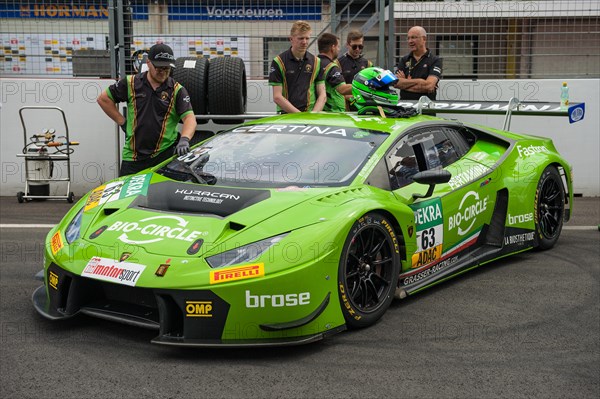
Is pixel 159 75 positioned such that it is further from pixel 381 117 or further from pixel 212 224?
pixel 212 224

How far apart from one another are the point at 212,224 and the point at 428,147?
197cm

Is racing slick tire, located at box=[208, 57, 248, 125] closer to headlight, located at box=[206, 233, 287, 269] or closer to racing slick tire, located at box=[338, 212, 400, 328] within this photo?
racing slick tire, located at box=[338, 212, 400, 328]

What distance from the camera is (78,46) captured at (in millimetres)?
10273

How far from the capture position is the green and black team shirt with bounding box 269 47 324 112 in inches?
329

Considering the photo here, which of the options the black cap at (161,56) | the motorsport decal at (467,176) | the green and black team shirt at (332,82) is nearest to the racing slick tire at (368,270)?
the motorsport decal at (467,176)

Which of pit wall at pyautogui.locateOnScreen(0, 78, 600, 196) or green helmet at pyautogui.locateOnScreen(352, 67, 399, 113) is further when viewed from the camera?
pit wall at pyautogui.locateOnScreen(0, 78, 600, 196)

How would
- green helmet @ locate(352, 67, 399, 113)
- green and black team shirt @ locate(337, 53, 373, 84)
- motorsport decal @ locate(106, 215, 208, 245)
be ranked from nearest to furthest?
motorsport decal @ locate(106, 215, 208, 245)
green helmet @ locate(352, 67, 399, 113)
green and black team shirt @ locate(337, 53, 373, 84)

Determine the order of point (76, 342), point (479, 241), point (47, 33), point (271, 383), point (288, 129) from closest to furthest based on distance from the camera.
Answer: point (271, 383)
point (76, 342)
point (288, 129)
point (479, 241)
point (47, 33)

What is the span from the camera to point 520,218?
249 inches

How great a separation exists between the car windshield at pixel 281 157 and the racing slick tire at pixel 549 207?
1870 millimetres

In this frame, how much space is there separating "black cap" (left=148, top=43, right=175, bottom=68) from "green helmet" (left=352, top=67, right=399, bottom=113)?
150 centimetres

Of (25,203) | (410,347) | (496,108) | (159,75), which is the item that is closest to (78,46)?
(25,203)

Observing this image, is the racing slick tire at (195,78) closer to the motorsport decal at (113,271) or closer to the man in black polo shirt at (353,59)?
the man in black polo shirt at (353,59)

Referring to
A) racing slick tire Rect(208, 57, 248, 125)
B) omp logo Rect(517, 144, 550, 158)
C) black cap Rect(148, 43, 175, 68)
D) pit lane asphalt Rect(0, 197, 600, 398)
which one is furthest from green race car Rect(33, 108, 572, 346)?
racing slick tire Rect(208, 57, 248, 125)
